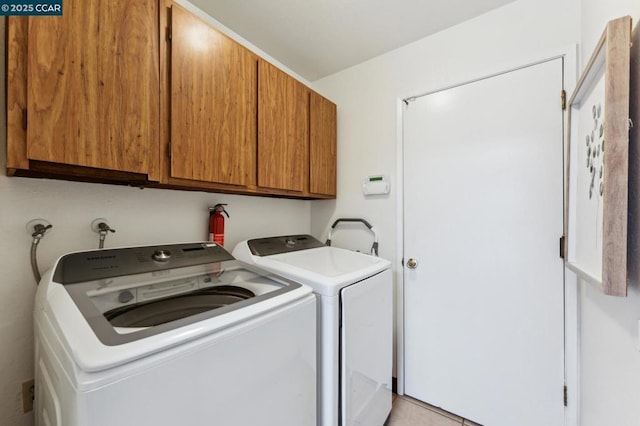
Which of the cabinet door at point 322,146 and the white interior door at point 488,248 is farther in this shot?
the cabinet door at point 322,146

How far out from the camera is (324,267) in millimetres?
1443

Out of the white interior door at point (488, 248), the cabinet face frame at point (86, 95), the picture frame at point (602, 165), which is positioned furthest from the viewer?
the white interior door at point (488, 248)

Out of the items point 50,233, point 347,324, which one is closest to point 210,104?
point 50,233

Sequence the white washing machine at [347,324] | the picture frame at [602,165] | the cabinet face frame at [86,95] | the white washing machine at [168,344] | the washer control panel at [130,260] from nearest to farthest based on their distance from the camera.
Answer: the white washing machine at [168,344], the picture frame at [602,165], the cabinet face frame at [86,95], the washer control panel at [130,260], the white washing machine at [347,324]

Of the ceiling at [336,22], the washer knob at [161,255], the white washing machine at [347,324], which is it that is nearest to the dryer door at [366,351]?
the white washing machine at [347,324]

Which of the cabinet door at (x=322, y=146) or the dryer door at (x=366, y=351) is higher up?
the cabinet door at (x=322, y=146)

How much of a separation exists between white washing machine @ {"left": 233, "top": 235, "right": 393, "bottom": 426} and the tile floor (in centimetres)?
15

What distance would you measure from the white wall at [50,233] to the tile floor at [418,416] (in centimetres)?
186

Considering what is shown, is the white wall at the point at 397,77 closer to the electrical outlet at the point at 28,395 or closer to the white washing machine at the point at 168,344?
the white washing machine at the point at 168,344

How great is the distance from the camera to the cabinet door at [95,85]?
87 cm

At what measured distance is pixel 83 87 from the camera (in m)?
0.95

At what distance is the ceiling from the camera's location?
5.40ft

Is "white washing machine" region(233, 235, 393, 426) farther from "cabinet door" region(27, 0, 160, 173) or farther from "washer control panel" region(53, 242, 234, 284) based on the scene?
"cabinet door" region(27, 0, 160, 173)

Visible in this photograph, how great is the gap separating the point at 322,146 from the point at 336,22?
0.87 m
